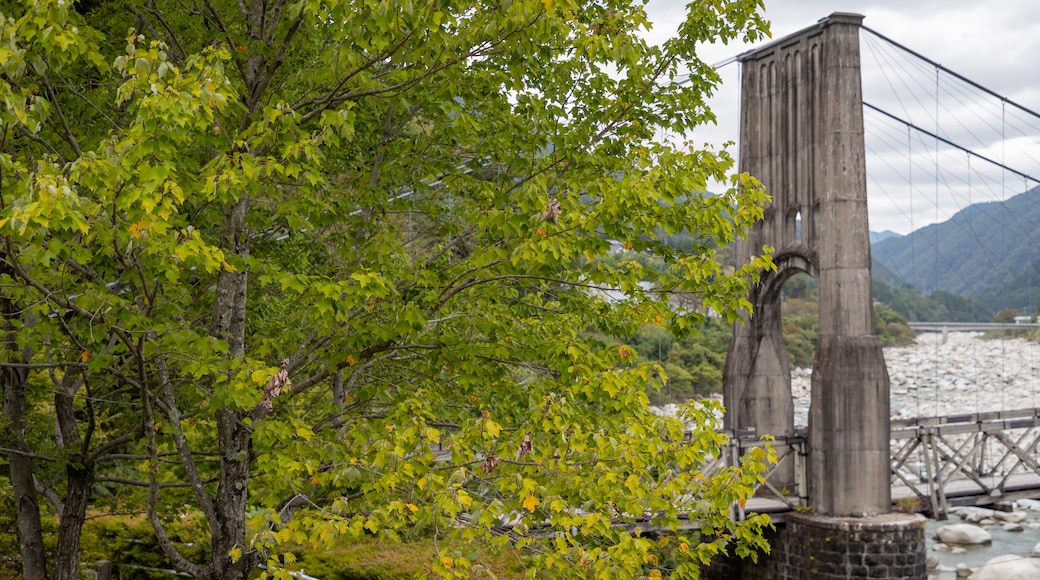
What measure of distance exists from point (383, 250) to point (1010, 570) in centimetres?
1752

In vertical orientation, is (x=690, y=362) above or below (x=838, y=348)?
above

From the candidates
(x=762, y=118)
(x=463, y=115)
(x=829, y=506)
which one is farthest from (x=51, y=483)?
(x=762, y=118)

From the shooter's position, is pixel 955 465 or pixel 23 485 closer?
pixel 23 485

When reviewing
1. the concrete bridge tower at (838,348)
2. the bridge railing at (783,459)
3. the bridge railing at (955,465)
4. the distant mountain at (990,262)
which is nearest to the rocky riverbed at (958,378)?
the distant mountain at (990,262)

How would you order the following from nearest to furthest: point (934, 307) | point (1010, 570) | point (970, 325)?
point (1010, 570)
point (970, 325)
point (934, 307)

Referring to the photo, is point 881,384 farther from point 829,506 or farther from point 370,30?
point 370,30

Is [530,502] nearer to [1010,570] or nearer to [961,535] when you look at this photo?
[1010,570]

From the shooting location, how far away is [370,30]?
541cm

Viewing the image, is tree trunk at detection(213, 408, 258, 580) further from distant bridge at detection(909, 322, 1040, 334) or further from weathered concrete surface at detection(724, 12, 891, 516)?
distant bridge at detection(909, 322, 1040, 334)

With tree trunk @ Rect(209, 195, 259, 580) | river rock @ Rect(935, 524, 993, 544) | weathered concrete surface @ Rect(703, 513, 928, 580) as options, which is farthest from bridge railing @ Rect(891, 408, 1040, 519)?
tree trunk @ Rect(209, 195, 259, 580)

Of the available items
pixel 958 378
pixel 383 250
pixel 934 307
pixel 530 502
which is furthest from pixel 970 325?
pixel 530 502

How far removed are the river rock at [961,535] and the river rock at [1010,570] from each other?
13.8 ft

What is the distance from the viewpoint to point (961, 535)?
24.8m

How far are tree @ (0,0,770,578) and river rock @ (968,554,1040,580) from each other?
49.7 feet
